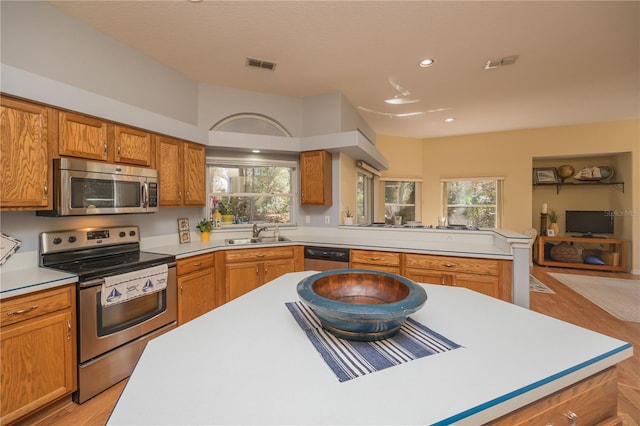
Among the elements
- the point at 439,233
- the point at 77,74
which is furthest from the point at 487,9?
the point at 77,74

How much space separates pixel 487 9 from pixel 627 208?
545 cm

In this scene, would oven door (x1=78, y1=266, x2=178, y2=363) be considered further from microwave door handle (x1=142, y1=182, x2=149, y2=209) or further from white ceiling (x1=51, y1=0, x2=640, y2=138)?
white ceiling (x1=51, y1=0, x2=640, y2=138)

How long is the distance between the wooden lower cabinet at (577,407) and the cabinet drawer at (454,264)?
191cm

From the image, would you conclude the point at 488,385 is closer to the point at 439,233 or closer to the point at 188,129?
the point at 439,233

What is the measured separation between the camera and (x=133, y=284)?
2.10 metres

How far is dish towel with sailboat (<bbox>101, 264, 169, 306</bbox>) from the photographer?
1.94 m

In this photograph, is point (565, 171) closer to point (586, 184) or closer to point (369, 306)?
point (586, 184)

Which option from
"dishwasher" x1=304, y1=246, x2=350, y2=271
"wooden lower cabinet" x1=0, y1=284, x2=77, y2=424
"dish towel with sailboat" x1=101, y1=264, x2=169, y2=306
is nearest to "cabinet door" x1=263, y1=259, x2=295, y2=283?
Result: "dishwasher" x1=304, y1=246, x2=350, y2=271

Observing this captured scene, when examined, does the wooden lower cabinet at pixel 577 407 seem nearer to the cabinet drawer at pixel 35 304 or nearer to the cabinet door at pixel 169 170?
the cabinet drawer at pixel 35 304

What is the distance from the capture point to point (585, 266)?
5305mm

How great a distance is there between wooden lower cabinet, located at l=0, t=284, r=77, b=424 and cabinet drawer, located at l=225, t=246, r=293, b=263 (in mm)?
1412

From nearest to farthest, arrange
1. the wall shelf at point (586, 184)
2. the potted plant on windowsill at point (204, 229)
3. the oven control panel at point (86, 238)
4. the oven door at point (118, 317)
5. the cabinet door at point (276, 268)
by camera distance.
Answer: the oven door at point (118, 317)
the oven control panel at point (86, 238)
the cabinet door at point (276, 268)
the potted plant on windowsill at point (204, 229)
the wall shelf at point (586, 184)

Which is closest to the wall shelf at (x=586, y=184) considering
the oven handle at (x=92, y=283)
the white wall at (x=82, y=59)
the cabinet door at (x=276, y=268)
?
the cabinet door at (x=276, y=268)

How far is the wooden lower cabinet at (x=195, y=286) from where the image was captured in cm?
259
